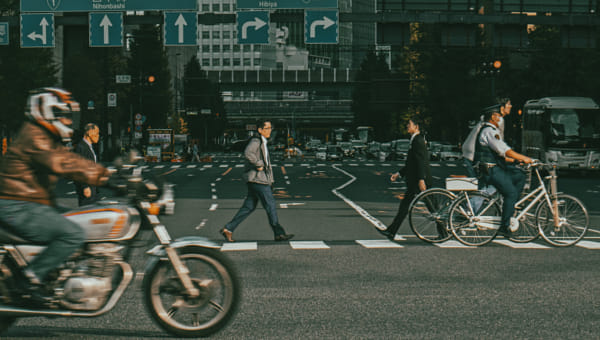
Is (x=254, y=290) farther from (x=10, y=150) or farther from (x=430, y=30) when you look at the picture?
(x=430, y=30)

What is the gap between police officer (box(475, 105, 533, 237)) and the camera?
396 inches

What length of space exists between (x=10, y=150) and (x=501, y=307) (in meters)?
3.94

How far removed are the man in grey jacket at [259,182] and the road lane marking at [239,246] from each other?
9.5 inches

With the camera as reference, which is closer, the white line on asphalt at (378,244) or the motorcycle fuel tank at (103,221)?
the motorcycle fuel tank at (103,221)

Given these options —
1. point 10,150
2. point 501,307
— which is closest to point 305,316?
point 501,307

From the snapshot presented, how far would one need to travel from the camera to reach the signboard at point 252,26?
101 ft

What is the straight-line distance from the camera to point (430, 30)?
65500mm

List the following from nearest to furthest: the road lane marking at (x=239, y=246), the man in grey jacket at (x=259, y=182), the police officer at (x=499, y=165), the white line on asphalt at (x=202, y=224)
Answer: the police officer at (x=499, y=165)
the road lane marking at (x=239, y=246)
the man in grey jacket at (x=259, y=182)
the white line on asphalt at (x=202, y=224)

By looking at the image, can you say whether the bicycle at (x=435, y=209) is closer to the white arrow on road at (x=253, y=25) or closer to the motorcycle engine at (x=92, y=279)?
the motorcycle engine at (x=92, y=279)

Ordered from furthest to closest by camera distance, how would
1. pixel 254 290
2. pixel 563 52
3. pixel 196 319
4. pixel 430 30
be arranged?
pixel 430 30, pixel 563 52, pixel 254 290, pixel 196 319

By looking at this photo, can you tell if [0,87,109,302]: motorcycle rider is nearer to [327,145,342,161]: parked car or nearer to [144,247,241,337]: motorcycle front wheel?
[144,247,241,337]: motorcycle front wheel

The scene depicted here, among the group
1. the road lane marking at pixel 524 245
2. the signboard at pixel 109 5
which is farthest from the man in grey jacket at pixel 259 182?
the signboard at pixel 109 5

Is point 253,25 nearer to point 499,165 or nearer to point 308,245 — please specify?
point 308,245

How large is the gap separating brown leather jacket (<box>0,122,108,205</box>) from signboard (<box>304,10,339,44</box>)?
25.8 m
